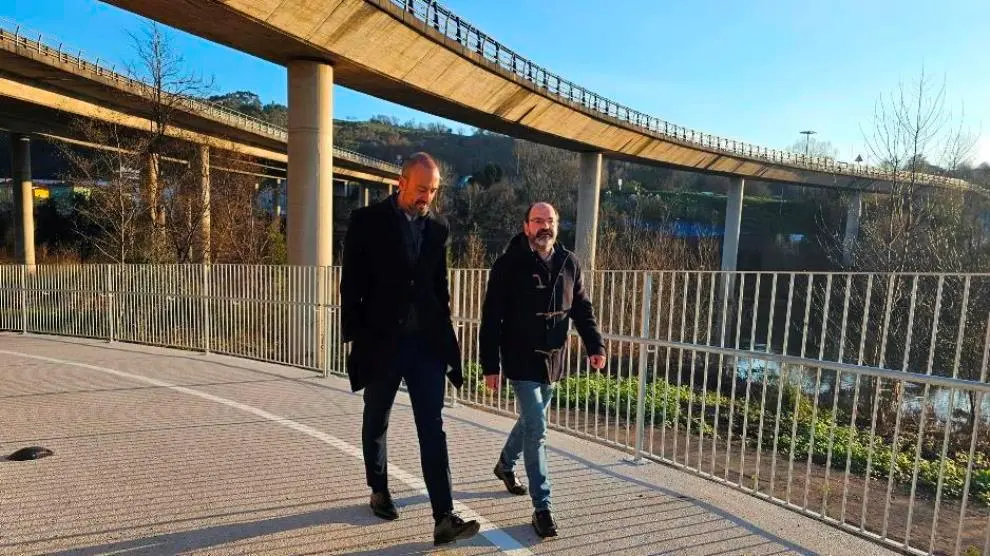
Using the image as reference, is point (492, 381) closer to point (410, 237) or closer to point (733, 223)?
point (410, 237)

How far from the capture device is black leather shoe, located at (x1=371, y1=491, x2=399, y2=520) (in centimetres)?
369

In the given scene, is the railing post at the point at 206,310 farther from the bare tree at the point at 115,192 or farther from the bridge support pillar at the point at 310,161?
the bare tree at the point at 115,192

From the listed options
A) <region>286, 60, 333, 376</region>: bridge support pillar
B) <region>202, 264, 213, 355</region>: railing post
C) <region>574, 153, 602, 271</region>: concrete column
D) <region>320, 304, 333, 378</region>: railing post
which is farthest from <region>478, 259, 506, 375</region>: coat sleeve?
<region>574, 153, 602, 271</region>: concrete column

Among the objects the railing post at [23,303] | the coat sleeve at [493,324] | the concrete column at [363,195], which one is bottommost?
the railing post at [23,303]

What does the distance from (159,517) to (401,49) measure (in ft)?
51.8

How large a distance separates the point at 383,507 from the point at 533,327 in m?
1.44

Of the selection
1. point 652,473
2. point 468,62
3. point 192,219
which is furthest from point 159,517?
point 192,219

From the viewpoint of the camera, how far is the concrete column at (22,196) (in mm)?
35906

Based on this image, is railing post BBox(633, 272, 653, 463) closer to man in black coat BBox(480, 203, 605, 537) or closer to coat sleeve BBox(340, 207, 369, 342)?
man in black coat BBox(480, 203, 605, 537)

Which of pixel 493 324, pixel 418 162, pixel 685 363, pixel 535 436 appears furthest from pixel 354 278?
pixel 685 363

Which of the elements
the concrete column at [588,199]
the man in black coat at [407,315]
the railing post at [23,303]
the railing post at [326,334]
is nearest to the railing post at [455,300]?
the railing post at [326,334]

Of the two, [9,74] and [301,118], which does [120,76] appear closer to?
[9,74]

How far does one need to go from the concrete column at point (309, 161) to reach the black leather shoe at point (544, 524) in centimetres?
1524

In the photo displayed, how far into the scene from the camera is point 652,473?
482 centimetres
